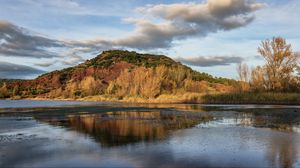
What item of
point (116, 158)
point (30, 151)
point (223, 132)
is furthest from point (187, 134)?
point (30, 151)

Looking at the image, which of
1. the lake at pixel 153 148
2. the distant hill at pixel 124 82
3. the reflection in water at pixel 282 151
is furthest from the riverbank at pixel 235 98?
the reflection in water at pixel 282 151

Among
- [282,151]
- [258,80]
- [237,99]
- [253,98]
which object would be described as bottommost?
[282,151]

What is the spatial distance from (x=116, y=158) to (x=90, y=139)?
509cm

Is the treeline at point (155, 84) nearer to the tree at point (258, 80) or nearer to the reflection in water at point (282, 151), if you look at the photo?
the tree at point (258, 80)

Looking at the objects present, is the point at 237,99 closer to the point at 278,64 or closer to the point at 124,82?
the point at 278,64

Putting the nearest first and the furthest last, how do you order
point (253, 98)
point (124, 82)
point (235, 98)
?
point (253, 98)
point (235, 98)
point (124, 82)

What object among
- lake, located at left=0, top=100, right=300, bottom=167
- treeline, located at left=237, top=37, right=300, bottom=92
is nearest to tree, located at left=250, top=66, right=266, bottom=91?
treeline, located at left=237, top=37, right=300, bottom=92

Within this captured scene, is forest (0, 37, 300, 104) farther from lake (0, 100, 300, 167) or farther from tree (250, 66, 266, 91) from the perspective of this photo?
lake (0, 100, 300, 167)

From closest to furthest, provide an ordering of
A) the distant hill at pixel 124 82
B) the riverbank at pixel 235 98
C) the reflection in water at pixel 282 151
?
the reflection in water at pixel 282 151
the riverbank at pixel 235 98
the distant hill at pixel 124 82

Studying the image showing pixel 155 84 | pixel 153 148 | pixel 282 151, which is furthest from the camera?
pixel 155 84

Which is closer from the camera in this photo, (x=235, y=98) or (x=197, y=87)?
(x=235, y=98)

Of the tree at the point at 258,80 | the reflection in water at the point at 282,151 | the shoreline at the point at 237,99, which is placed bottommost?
the reflection in water at the point at 282,151

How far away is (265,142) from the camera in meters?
14.6

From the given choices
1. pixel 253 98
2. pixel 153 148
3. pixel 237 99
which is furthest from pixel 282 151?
pixel 237 99
